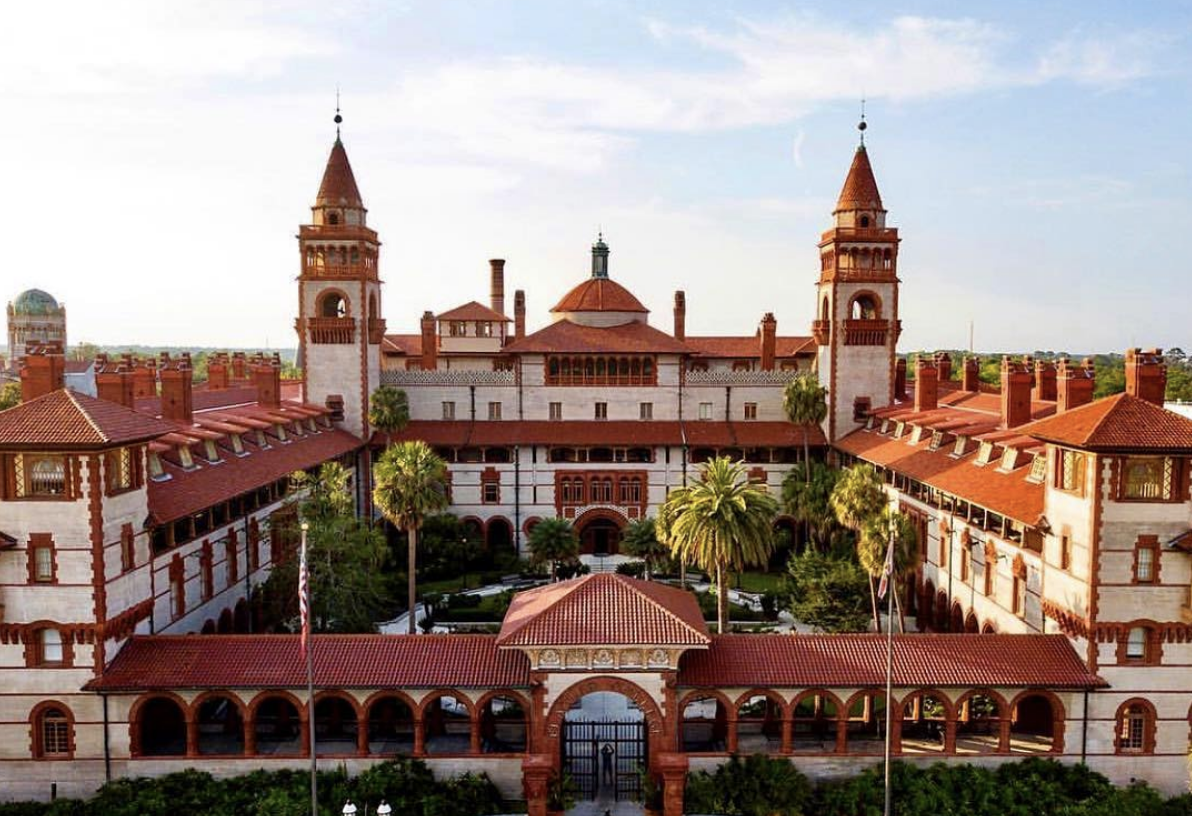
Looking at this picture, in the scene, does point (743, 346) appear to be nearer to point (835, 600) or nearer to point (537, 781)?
point (835, 600)

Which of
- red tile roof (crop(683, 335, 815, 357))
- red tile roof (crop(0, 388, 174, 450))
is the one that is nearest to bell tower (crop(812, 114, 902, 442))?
red tile roof (crop(683, 335, 815, 357))

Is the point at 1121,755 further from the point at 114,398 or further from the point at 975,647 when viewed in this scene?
the point at 114,398

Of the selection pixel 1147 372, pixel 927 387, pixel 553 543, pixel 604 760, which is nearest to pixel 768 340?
pixel 927 387

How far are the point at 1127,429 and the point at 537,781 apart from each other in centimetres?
2100

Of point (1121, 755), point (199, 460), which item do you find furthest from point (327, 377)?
point (1121, 755)

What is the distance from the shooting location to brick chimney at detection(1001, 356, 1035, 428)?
4272cm

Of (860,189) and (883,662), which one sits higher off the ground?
(860,189)

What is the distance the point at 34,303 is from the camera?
422ft

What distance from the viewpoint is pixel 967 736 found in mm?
32000

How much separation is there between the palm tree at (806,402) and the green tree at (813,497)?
2.03 m

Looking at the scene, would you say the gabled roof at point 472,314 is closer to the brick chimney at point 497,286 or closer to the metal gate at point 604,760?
the brick chimney at point 497,286

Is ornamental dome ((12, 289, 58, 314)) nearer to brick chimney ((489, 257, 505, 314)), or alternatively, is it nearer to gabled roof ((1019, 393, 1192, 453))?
brick chimney ((489, 257, 505, 314))

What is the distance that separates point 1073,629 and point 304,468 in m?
34.7

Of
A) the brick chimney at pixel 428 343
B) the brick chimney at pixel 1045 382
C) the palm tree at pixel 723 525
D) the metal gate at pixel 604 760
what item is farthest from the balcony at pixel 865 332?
the metal gate at pixel 604 760
